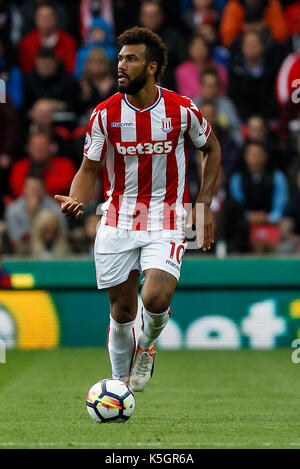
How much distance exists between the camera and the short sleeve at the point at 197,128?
22.9 feet

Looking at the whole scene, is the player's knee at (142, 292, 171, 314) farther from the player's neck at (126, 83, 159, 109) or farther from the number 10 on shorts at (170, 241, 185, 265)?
the player's neck at (126, 83, 159, 109)

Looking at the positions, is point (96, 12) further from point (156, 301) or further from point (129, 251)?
point (156, 301)

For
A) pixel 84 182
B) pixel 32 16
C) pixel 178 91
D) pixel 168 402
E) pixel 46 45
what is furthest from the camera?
pixel 32 16

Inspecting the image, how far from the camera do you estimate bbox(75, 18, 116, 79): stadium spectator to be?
13562mm

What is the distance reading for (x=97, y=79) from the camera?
13.0 metres

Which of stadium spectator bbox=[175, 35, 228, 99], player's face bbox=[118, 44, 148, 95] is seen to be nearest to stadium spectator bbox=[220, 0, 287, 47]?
stadium spectator bbox=[175, 35, 228, 99]

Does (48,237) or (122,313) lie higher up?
(122,313)

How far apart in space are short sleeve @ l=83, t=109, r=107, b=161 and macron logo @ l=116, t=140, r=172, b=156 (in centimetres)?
12

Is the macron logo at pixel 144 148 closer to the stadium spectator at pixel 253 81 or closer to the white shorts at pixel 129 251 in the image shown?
the white shorts at pixel 129 251

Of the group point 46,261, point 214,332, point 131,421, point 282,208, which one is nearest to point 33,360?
point 46,261

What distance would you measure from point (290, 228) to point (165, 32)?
3731 mm

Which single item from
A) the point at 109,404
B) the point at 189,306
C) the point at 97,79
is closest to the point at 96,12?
the point at 97,79

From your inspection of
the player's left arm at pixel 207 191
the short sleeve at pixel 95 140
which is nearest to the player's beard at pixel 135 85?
the short sleeve at pixel 95 140

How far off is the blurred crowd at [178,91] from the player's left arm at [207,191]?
4.31m
